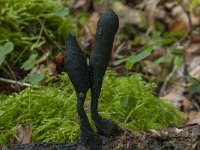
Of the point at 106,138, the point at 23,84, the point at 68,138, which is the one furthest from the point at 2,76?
the point at 106,138

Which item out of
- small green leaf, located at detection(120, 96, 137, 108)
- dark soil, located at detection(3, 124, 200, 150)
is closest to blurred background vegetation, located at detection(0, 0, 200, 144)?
small green leaf, located at detection(120, 96, 137, 108)

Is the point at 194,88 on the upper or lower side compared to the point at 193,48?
upper

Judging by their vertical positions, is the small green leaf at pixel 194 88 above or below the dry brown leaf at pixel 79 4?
above

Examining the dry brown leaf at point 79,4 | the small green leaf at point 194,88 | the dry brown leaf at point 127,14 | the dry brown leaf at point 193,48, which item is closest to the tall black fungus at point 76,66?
the small green leaf at point 194,88

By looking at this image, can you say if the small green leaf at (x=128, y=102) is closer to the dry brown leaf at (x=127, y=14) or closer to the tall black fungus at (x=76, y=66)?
the tall black fungus at (x=76, y=66)

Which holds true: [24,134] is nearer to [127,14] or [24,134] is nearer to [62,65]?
[62,65]

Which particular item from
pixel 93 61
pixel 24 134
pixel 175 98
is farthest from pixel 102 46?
pixel 175 98

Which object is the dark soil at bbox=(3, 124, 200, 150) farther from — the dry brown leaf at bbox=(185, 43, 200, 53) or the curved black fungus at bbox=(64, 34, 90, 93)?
the dry brown leaf at bbox=(185, 43, 200, 53)
